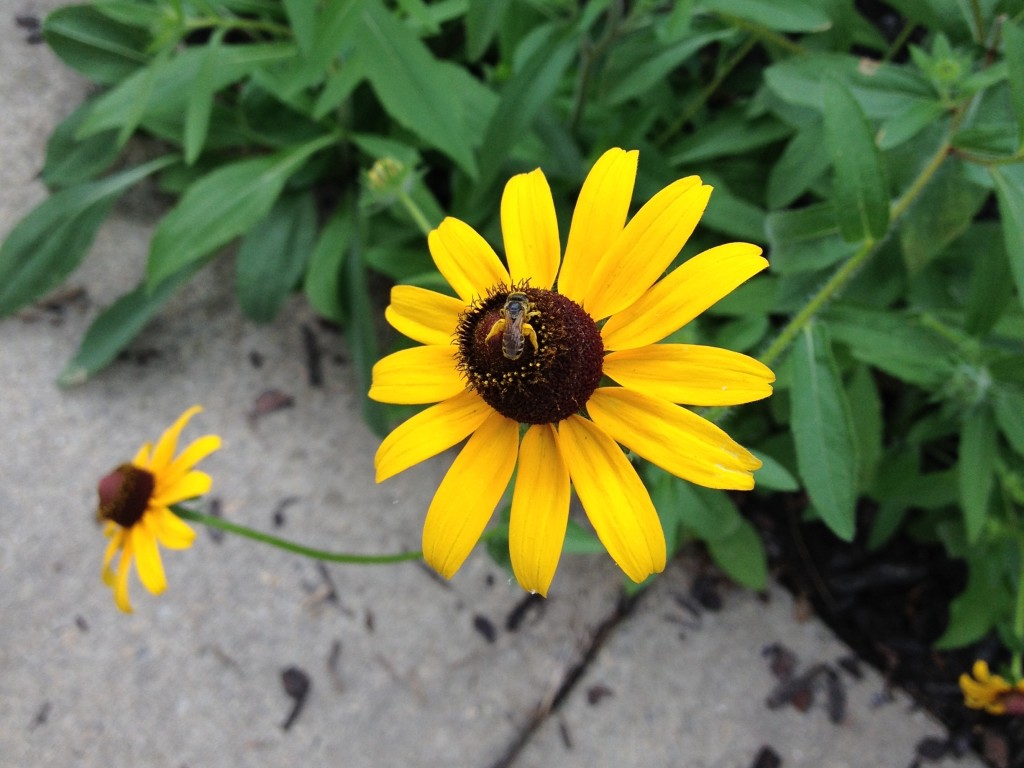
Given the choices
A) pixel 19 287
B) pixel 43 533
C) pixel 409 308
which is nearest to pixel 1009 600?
pixel 409 308

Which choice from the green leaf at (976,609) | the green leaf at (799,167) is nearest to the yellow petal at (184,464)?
the green leaf at (799,167)

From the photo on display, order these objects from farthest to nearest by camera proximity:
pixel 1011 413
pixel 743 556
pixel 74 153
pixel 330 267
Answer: pixel 74 153 → pixel 330 267 → pixel 743 556 → pixel 1011 413

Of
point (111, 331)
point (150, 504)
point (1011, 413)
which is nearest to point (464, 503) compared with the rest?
point (150, 504)

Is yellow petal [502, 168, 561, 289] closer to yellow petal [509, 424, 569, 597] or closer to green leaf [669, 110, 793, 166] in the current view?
yellow petal [509, 424, 569, 597]

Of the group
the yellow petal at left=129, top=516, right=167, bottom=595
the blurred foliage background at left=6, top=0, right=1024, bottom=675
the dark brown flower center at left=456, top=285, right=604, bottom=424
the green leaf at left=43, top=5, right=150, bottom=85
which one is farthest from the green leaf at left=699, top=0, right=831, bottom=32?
the green leaf at left=43, top=5, right=150, bottom=85

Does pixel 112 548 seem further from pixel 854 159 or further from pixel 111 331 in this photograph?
Result: pixel 854 159

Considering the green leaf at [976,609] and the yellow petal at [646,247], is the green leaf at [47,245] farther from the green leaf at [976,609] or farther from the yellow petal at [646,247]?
the green leaf at [976,609]
